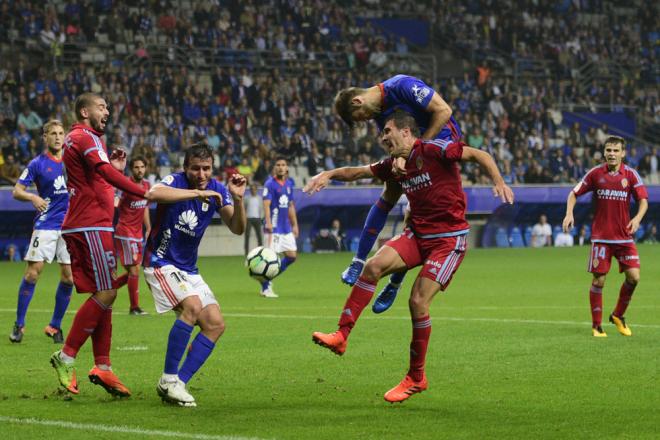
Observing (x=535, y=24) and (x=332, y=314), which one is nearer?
(x=332, y=314)

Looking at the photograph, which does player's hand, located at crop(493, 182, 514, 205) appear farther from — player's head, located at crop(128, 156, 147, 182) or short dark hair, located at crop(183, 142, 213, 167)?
player's head, located at crop(128, 156, 147, 182)

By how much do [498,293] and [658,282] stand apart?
4.06 meters

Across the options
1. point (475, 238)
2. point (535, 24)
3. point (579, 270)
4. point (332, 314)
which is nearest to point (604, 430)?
point (332, 314)

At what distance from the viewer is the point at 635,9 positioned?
2112 inches

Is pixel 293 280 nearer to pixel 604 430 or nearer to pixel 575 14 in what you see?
pixel 604 430

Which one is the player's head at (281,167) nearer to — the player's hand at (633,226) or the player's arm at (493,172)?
the player's hand at (633,226)

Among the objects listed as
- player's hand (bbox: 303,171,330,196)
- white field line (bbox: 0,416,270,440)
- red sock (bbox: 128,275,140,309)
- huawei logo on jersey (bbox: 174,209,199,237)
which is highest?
player's hand (bbox: 303,171,330,196)

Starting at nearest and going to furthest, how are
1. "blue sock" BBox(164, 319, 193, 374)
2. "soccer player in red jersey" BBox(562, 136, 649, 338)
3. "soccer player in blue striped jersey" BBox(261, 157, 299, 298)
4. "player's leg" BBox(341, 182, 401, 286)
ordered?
"blue sock" BBox(164, 319, 193, 374) → "player's leg" BBox(341, 182, 401, 286) → "soccer player in red jersey" BBox(562, 136, 649, 338) → "soccer player in blue striped jersey" BBox(261, 157, 299, 298)

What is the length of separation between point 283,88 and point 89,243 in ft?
99.2

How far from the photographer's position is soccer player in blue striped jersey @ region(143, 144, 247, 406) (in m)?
8.84

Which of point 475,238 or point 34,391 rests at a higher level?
point 34,391

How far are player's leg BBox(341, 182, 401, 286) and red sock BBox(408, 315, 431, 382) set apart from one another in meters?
1.07

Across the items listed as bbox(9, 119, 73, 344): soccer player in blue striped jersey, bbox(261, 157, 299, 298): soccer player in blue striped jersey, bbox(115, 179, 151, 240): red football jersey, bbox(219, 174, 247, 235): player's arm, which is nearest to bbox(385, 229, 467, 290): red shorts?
bbox(219, 174, 247, 235): player's arm

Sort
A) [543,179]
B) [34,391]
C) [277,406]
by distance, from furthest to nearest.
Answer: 1. [543,179]
2. [34,391]
3. [277,406]
